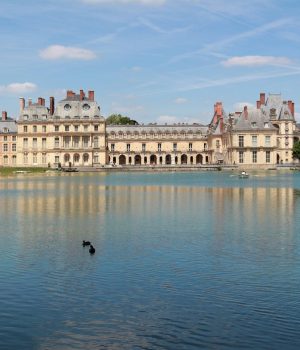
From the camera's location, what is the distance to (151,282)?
48.9ft

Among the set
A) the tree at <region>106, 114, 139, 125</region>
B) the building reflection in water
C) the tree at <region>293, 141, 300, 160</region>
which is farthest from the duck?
the tree at <region>106, 114, 139, 125</region>

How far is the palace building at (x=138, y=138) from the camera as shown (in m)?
104

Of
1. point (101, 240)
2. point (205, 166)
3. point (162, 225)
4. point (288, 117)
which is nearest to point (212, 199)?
point (162, 225)

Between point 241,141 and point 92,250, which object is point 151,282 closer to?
point 92,250

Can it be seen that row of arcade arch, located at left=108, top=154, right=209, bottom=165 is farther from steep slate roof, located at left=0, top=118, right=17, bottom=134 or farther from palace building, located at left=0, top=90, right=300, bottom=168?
steep slate roof, located at left=0, top=118, right=17, bottom=134

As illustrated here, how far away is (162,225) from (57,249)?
6663 mm

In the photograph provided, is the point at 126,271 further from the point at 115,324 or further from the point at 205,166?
the point at 205,166

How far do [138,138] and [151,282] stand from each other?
3938 inches

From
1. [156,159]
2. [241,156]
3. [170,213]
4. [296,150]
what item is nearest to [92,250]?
[170,213]

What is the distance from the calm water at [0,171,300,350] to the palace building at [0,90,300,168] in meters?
76.7

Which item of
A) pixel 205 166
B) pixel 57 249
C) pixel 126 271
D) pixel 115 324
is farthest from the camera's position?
pixel 205 166

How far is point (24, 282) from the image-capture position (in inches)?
590

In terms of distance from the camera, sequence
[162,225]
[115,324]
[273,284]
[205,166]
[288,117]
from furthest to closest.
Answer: [288,117] < [205,166] < [162,225] < [273,284] < [115,324]

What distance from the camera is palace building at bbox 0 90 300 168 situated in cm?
10369
